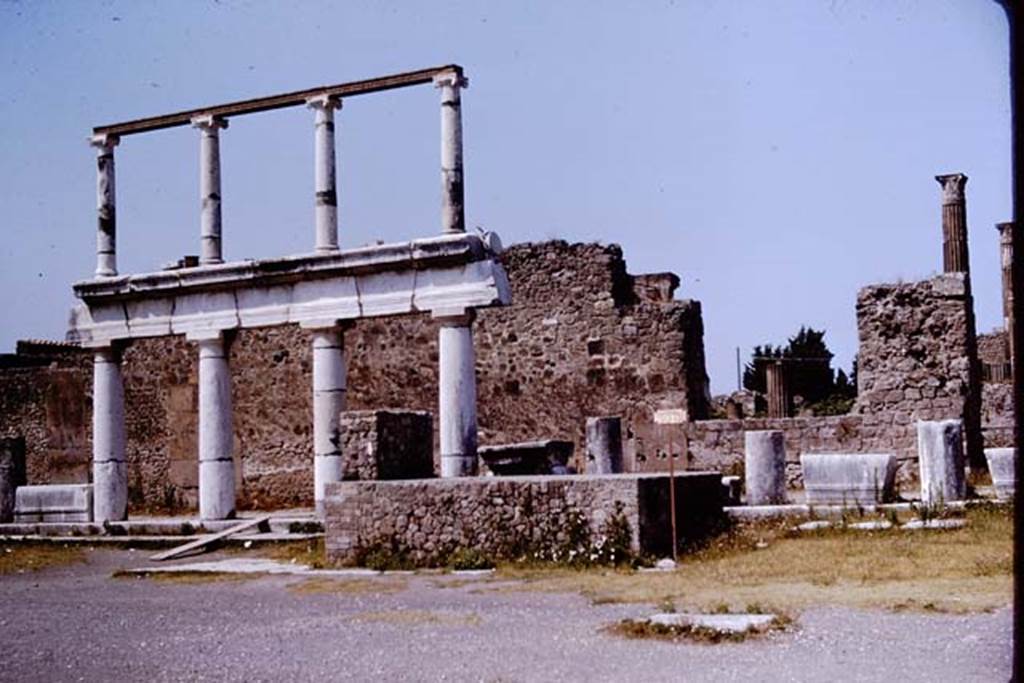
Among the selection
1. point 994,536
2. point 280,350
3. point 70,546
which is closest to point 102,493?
point 70,546

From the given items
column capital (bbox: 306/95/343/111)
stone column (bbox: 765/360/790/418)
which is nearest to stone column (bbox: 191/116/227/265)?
column capital (bbox: 306/95/343/111)

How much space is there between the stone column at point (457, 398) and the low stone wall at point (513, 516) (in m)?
3.16

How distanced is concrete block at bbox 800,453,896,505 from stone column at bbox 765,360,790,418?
998cm

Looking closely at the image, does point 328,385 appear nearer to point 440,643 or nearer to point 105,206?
point 105,206

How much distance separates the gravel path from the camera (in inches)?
278

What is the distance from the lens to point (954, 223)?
22609 mm

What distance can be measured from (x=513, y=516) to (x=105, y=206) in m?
9.90

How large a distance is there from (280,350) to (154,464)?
338 centimetres

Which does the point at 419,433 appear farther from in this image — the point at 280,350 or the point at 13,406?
the point at 13,406

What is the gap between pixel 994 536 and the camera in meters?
12.0

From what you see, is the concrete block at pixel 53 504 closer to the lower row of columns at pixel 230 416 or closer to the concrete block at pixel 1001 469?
the lower row of columns at pixel 230 416

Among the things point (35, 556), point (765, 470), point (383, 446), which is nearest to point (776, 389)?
point (765, 470)

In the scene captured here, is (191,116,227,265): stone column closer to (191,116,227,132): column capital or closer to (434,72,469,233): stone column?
(191,116,227,132): column capital

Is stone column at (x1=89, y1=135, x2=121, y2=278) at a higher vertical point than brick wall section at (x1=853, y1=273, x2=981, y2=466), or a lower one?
higher
